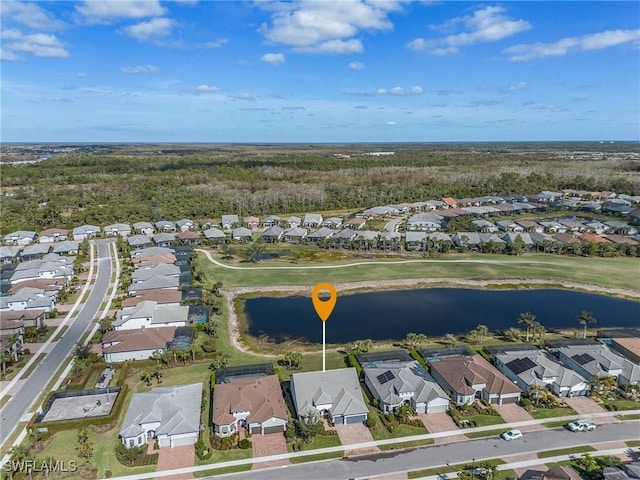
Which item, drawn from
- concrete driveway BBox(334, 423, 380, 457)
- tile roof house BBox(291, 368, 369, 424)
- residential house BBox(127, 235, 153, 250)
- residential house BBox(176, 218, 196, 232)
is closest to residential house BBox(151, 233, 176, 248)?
residential house BBox(127, 235, 153, 250)

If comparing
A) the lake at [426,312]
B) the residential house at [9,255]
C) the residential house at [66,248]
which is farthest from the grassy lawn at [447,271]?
the residential house at [9,255]

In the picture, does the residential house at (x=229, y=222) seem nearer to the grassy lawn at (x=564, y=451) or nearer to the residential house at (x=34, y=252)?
the residential house at (x=34, y=252)

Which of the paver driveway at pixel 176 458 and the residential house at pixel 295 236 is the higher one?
the residential house at pixel 295 236

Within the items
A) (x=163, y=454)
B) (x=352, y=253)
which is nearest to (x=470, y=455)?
(x=163, y=454)

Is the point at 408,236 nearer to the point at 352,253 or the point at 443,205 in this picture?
the point at 352,253

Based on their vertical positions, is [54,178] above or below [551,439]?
above

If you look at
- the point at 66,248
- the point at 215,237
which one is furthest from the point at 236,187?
the point at 66,248

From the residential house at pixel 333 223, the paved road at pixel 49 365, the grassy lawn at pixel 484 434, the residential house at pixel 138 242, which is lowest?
the paved road at pixel 49 365
